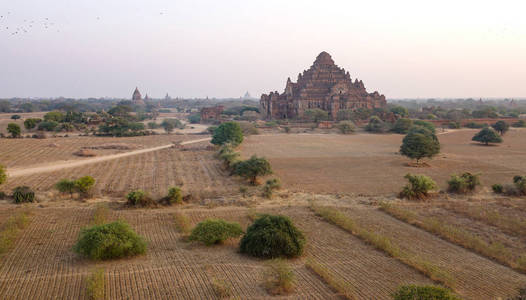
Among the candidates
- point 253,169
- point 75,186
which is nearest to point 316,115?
point 253,169

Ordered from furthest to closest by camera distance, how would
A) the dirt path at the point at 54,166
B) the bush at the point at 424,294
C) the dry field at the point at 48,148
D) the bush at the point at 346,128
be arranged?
the bush at the point at 346,128, the dry field at the point at 48,148, the dirt path at the point at 54,166, the bush at the point at 424,294

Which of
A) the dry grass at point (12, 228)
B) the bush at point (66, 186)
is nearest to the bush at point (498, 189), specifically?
the bush at point (66, 186)

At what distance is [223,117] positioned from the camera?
316 ft

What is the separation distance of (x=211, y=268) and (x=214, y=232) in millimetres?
2502

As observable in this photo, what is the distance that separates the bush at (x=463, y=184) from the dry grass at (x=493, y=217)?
3.61m

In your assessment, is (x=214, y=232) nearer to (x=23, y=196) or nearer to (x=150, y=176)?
(x=23, y=196)

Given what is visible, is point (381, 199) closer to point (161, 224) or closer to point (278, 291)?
point (161, 224)

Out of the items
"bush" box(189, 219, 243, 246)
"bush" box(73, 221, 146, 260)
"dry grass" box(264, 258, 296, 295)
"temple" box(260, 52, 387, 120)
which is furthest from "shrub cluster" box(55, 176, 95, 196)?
"temple" box(260, 52, 387, 120)

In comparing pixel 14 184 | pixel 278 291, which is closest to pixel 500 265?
pixel 278 291

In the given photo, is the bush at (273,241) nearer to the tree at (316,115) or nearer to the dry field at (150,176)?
the dry field at (150,176)

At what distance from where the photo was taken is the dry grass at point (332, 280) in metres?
10.7

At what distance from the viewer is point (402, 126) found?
231 feet

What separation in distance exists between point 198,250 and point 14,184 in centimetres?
2019

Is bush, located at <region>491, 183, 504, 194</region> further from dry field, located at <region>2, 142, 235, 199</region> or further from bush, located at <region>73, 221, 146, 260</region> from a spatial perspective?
bush, located at <region>73, 221, 146, 260</region>
